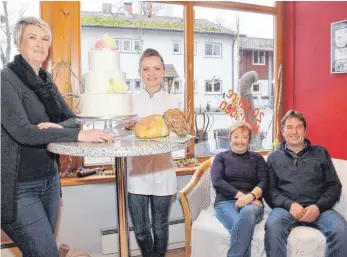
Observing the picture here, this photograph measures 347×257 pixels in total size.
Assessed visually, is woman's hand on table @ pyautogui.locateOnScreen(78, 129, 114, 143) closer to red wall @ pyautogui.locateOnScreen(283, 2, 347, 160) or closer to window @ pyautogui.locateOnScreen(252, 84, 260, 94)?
red wall @ pyautogui.locateOnScreen(283, 2, 347, 160)

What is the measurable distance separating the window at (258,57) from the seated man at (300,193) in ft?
3.98

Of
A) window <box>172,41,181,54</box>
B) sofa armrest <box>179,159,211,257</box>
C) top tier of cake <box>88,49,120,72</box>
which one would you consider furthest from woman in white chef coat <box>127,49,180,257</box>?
window <box>172,41,181,54</box>

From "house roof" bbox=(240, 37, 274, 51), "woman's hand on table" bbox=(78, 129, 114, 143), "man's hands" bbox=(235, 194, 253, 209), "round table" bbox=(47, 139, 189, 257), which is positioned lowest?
"man's hands" bbox=(235, 194, 253, 209)

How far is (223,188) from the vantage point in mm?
2404

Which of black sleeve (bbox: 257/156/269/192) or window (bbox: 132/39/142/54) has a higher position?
window (bbox: 132/39/142/54)

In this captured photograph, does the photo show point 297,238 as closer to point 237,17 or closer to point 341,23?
point 341,23

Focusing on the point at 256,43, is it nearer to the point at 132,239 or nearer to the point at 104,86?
the point at 132,239

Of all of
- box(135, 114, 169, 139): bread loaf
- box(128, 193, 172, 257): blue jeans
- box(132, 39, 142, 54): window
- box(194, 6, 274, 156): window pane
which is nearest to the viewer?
box(135, 114, 169, 139): bread loaf

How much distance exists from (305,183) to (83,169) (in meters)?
1.63

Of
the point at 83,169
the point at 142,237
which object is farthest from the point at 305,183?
the point at 83,169

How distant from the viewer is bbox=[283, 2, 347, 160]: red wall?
113 inches

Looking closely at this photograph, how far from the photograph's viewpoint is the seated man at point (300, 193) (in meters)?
2.05

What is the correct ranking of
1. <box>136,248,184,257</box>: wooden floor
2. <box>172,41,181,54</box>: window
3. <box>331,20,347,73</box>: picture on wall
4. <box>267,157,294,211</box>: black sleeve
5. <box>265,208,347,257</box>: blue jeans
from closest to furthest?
<box>265,208,347,257</box>: blue jeans
<box>267,157,294,211</box>: black sleeve
<box>331,20,347,73</box>: picture on wall
<box>136,248,184,257</box>: wooden floor
<box>172,41,181,54</box>: window

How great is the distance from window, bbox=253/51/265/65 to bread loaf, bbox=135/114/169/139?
7.35ft
